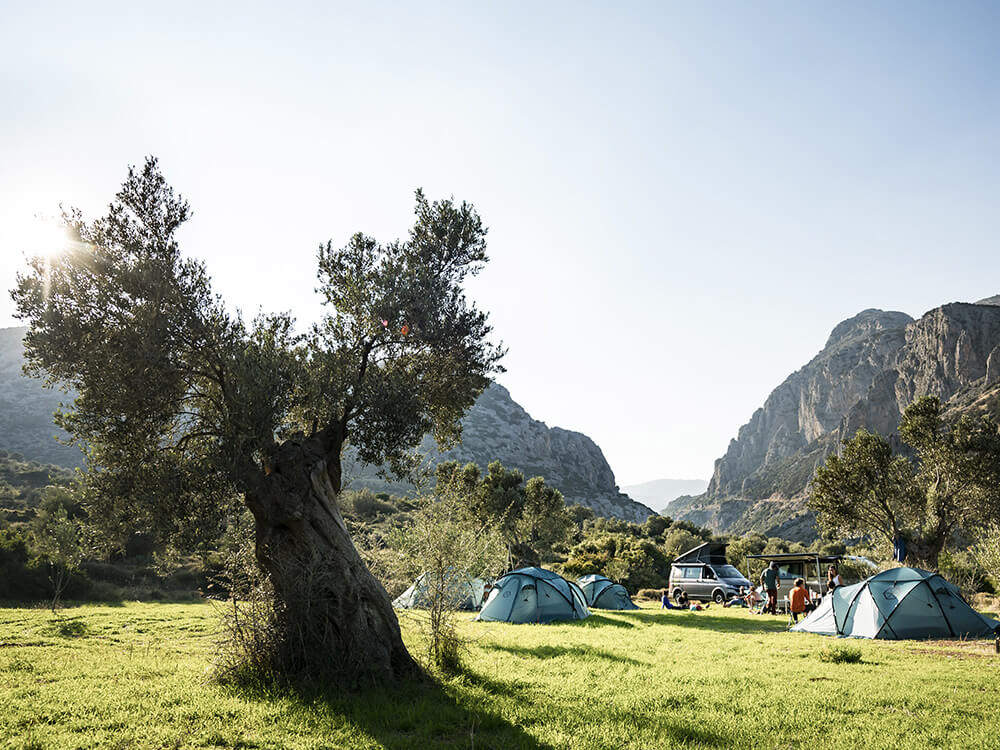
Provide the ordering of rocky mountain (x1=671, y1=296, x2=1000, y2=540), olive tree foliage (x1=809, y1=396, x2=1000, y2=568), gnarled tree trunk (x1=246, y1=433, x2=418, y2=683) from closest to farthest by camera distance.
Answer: gnarled tree trunk (x1=246, y1=433, x2=418, y2=683) < olive tree foliage (x1=809, y1=396, x2=1000, y2=568) < rocky mountain (x1=671, y1=296, x2=1000, y2=540)

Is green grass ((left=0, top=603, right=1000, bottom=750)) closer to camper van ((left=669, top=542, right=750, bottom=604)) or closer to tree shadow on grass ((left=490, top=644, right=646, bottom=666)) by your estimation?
tree shadow on grass ((left=490, top=644, right=646, bottom=666))

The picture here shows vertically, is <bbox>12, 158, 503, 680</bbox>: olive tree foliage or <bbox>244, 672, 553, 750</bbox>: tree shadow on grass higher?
<bbox>12, 158, 503, 680</bbox>: olive tree foliage

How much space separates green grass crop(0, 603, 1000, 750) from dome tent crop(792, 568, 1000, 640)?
205cm

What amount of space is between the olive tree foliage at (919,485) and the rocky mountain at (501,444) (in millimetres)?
79127

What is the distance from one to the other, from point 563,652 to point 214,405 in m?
9.71

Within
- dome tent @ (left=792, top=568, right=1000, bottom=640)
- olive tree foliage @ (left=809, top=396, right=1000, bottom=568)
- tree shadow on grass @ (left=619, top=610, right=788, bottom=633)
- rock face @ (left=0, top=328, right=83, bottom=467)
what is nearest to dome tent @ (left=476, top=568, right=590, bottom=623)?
tree shadow on grass @ (left=619, top=610, right=788, bottom=633)

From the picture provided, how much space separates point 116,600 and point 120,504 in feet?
84.1

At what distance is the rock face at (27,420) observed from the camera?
101375mm

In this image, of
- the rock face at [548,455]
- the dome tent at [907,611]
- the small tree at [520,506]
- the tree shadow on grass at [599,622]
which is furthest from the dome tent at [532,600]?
the rock face at [548,455]

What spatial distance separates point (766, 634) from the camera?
57.7 feet

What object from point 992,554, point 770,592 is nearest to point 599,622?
point 770,592

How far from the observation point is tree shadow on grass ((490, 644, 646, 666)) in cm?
1265

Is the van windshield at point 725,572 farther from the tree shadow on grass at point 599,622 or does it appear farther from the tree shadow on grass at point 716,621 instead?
the tree shadow on grass at point 599,622

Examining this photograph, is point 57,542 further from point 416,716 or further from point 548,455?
point 548,455
